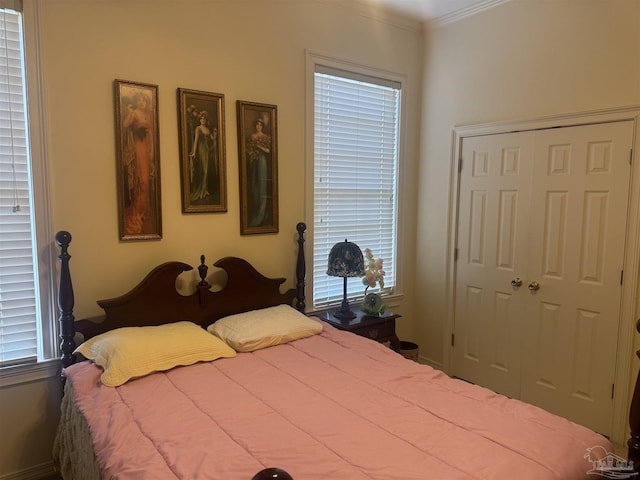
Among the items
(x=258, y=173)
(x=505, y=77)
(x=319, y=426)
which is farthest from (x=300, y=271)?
(x=505, y=77)

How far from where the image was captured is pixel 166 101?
258 cm

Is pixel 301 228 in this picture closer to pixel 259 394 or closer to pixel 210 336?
pixel 210 336

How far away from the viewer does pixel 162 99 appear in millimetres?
2568

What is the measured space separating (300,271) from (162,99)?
1423 mm

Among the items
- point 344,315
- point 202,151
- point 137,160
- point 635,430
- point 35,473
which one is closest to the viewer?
point 635,430

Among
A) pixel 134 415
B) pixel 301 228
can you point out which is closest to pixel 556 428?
pixel 134 415

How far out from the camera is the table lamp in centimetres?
306

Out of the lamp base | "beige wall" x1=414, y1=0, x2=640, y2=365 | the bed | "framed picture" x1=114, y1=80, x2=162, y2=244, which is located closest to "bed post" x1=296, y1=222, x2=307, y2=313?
the lamp base

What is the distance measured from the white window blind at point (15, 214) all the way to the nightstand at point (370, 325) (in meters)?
1.79

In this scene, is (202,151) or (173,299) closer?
(173,299)

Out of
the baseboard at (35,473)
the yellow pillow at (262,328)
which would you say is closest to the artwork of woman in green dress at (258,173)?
the yellow pillow at (262,328)

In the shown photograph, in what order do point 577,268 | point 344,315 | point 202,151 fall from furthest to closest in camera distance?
1. point 344,315
2. point 577,268
3. point 202,151

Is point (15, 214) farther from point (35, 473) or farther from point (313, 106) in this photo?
point (313, 106)

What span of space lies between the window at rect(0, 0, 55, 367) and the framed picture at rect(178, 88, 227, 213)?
0.74 meters
